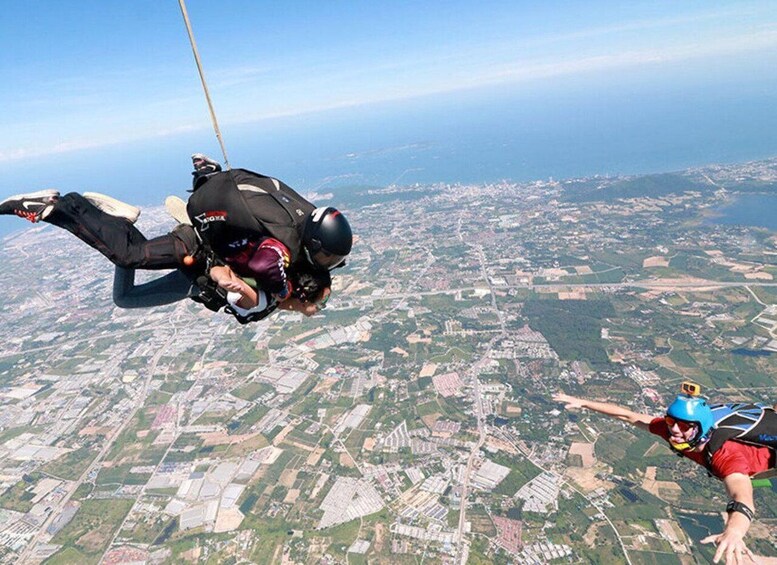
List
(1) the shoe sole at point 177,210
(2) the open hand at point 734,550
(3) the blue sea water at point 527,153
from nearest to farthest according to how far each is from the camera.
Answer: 1. (2) the open hand at point 734,550
2. (1) the shoe sole at point 177,210
3. (3) the blue sea water at point 527,153

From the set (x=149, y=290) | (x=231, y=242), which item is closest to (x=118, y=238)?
(x=231, y=242)

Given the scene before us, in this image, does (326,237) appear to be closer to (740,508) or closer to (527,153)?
(740,508)

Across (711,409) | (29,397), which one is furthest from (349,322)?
(711,409)

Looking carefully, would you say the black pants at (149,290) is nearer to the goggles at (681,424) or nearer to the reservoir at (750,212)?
the goggles at (681,424)

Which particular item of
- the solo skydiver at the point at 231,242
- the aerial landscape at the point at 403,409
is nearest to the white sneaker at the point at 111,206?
the solo skydiver at the point at 231,242

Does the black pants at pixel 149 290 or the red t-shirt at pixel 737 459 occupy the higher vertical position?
the black pants at pixel 149 290

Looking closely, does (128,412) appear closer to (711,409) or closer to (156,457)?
(156,457)

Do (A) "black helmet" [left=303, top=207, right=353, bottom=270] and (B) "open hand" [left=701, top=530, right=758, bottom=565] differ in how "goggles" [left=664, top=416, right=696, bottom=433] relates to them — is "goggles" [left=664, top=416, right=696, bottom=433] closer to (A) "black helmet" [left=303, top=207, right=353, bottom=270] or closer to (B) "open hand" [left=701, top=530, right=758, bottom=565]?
(B) "open hand" [left=701, top=530, right=758, bottom=565]
